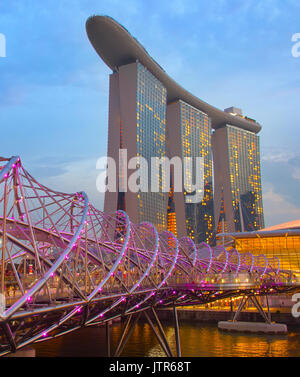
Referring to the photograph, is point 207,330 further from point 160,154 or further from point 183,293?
point 160,154

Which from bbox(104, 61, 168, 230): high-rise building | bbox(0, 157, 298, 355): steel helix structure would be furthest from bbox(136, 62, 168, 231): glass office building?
bbox(0, 157, 298, 355): steel helix structure

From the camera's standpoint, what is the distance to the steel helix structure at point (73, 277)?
19.3 metres

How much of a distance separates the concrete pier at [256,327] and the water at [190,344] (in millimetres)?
1372

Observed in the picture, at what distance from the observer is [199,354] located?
46250 millimetres

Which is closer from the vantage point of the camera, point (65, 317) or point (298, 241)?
point (65, 317)

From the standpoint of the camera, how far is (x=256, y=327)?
63.5 meters

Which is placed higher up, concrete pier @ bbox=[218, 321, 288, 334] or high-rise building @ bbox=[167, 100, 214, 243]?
high-rise building @ bbox=[167, 100, 214, 243]

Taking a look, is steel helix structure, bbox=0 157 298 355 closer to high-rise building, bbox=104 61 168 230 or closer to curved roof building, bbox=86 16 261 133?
high-rise building, bbox=104 61 168 230

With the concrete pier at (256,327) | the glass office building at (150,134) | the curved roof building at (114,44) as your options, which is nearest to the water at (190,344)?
the concrete pier at (256,327)

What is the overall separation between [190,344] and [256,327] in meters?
16.0

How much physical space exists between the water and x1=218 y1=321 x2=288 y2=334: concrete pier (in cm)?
137

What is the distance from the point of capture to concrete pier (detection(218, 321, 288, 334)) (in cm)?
6197
